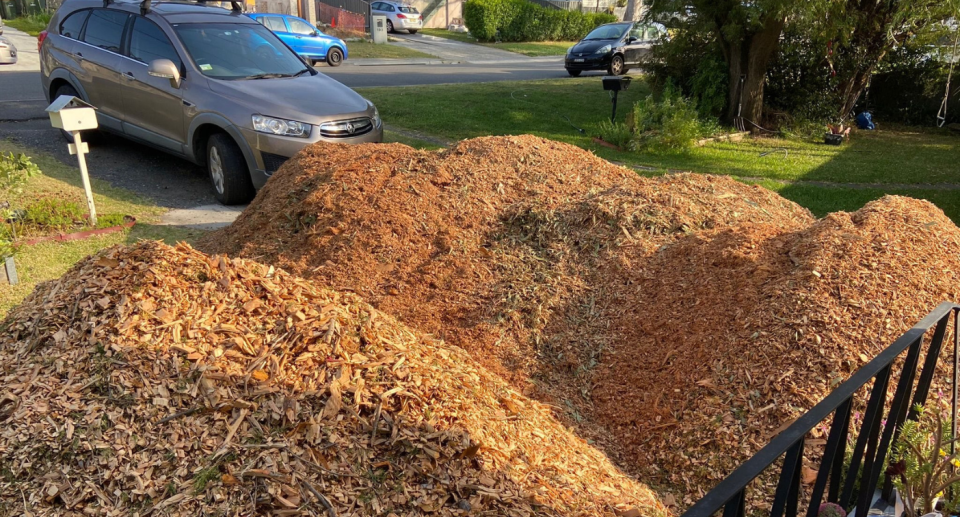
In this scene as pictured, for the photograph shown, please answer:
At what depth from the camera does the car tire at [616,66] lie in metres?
20.6

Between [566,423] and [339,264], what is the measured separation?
2.21 metres

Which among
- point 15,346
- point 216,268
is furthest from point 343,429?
point 15,346

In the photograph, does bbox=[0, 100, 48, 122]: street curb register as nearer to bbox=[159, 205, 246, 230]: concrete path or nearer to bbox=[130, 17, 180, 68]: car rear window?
bbox=[130, 17, 180, 68]: car rear window

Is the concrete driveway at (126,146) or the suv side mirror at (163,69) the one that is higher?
the suv side mirror at (163,69)

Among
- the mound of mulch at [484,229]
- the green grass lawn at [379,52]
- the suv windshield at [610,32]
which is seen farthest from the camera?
the green grass lawn at [379,52]

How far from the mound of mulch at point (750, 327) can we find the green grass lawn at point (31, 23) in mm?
26445

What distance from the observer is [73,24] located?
907 centimetres

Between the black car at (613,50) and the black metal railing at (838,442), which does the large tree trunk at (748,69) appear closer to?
the black car at (613,50)

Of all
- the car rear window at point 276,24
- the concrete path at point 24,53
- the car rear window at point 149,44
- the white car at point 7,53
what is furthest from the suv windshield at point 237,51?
the car rear window at point 276,24

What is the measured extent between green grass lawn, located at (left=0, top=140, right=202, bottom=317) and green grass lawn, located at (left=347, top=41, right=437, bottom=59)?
16457 mm

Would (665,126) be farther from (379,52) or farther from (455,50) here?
(455,50)

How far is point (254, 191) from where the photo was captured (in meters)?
7.97

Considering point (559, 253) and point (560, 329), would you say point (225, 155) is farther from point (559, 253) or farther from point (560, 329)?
point (560, 329)

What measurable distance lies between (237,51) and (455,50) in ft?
72.7
